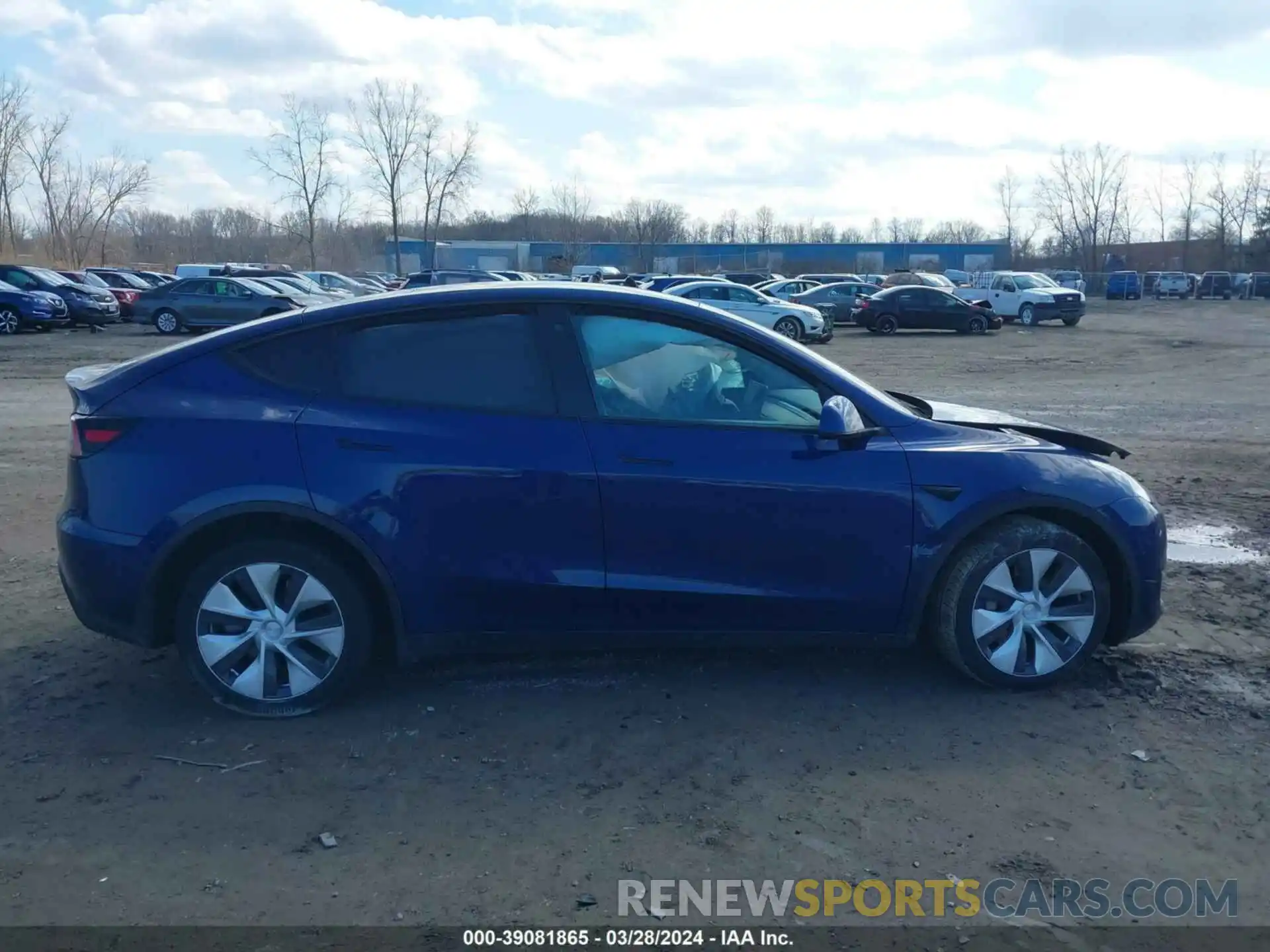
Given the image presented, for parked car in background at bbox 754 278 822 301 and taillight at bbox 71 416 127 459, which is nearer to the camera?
taillight at bbox 71 416 127 459

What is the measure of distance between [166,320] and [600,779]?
3007 cm

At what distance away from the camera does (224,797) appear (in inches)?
157

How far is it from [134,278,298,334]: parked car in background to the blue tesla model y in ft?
89.7

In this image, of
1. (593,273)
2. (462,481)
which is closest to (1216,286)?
(593,273)

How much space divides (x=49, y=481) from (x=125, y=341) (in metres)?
20.7

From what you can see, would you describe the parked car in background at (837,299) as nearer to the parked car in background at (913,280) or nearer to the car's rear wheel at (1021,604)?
the parked car in background at (913,280)

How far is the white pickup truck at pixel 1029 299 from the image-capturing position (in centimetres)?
3822

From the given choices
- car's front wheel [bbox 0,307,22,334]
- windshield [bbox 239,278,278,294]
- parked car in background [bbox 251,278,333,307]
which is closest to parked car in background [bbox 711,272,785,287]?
parked car in background [bbox 251,278,333,307]

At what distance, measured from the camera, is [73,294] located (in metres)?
32.1

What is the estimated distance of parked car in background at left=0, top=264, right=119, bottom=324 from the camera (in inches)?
1259

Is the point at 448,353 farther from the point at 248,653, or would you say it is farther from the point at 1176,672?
the point at 1176,672

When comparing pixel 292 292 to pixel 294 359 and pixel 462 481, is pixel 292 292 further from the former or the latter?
pixel 462 481

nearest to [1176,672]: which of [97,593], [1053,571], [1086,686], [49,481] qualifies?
[1086,686]

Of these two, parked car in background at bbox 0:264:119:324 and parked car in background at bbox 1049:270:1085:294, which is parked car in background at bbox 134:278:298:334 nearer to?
parked car in background at bbox 0:264:119:324
